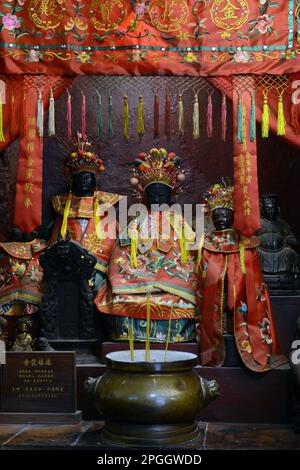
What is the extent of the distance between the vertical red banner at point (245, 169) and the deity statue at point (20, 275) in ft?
5.21

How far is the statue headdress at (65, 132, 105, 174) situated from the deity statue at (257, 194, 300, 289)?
1364mm

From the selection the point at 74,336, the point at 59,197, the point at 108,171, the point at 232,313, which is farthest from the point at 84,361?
the point at 108,171

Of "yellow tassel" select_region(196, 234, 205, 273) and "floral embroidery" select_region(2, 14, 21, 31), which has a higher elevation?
"floral embroidery" select_region(2, 14, 21, 31)

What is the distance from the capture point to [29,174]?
471 centimetres

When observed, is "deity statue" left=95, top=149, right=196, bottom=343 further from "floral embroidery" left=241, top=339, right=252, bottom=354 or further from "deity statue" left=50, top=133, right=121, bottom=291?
"floral embroidery" left=241, top=339, right=252, bottom=354

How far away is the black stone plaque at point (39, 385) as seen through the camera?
4363 millimetres

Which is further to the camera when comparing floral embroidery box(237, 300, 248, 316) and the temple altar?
floral embroidery box(237, 300, 248, 316)

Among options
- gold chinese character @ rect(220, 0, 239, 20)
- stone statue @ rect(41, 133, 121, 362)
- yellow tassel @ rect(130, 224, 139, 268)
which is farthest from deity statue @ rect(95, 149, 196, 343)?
gold chinese character @ rect(220, 0, 239, 20)

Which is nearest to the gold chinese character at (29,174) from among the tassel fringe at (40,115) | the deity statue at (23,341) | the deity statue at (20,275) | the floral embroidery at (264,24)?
the tassel fringe at (40,115)

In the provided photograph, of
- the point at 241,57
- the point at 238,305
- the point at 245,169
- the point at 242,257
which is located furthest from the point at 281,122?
the point at 238,305

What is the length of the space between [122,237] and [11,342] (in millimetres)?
1135

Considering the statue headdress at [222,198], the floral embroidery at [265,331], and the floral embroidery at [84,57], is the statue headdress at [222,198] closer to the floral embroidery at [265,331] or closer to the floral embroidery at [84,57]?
the floral embroidery at [265,331]

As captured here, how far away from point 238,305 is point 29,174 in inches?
65.7

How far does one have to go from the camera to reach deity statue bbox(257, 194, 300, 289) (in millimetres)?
4919
